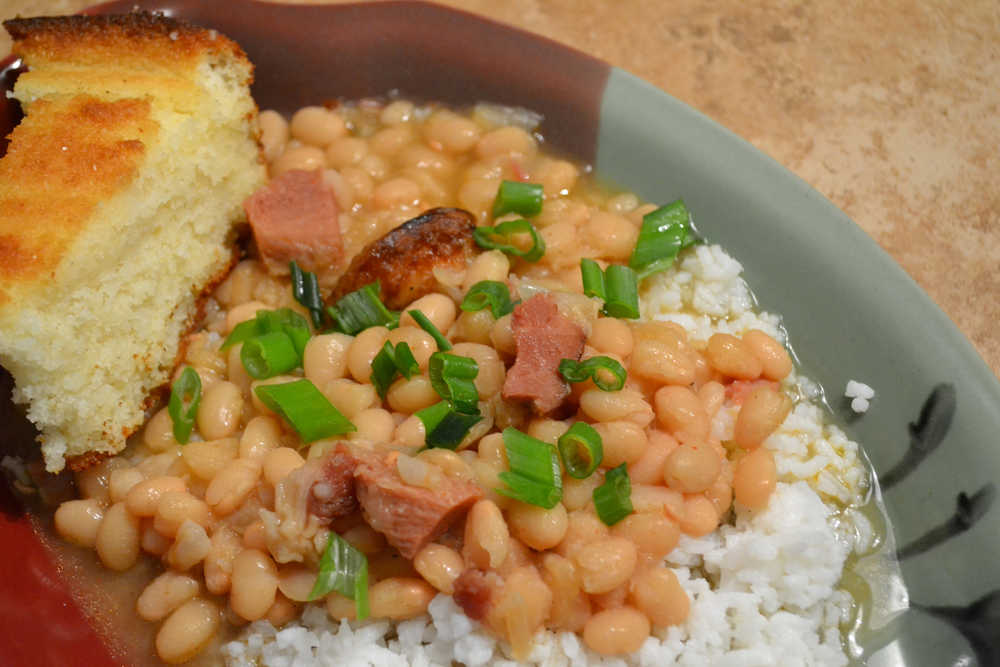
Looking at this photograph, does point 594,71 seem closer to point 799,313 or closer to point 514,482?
point 799,313

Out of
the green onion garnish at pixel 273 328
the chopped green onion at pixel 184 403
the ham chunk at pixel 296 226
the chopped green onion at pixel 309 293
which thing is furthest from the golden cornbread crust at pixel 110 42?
the chopped green onion at pixel 184 403

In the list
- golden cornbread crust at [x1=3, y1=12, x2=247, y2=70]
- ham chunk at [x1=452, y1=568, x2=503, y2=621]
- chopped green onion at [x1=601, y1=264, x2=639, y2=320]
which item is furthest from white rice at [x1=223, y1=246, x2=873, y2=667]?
golden cornbread crust at [x1=3, y1=12, x2=247, y2=70]

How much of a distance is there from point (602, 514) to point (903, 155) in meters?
1.91

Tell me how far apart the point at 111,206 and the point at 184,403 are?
59 cm

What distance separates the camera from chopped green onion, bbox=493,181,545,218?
2.74m

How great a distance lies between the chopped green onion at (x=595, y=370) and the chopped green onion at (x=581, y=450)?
12 centimetres

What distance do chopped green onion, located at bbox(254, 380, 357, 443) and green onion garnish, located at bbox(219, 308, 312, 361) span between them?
224 mm

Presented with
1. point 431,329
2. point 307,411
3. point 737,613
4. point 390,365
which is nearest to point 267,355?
point 307,411

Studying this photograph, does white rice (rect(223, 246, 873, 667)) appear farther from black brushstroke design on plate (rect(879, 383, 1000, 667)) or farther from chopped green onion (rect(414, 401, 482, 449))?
chopped green onion (rect(414, 401, 482, 449))

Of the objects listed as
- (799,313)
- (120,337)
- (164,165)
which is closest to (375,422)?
(120,337)

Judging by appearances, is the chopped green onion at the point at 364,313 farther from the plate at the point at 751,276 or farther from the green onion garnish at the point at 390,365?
the plate at the point at 751,276

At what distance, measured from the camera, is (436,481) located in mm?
1981

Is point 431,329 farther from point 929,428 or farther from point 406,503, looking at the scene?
point 929,428

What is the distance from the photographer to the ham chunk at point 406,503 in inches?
76.4
